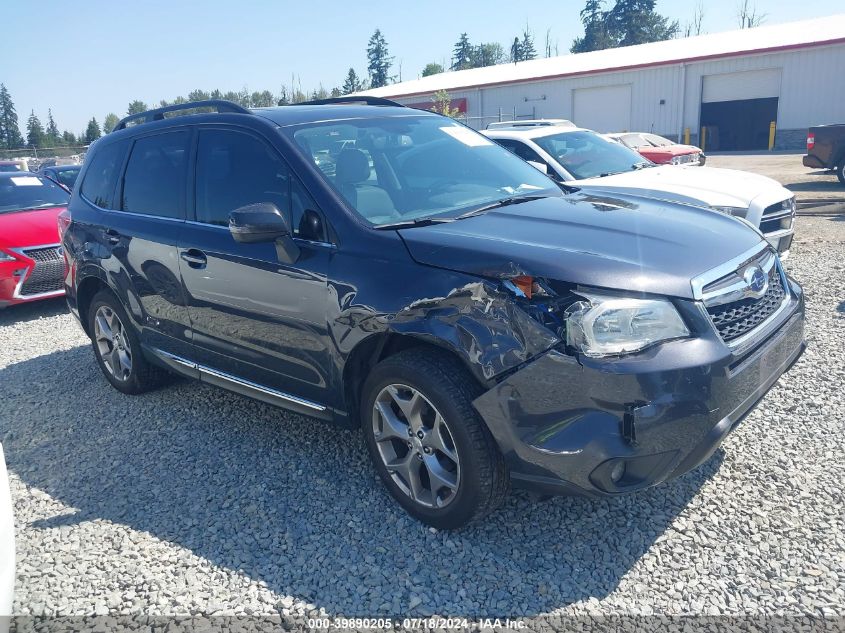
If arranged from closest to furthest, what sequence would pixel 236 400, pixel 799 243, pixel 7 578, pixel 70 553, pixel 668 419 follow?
1. pixel 7 578
2. pixel 668 419
3. pixel 70 553
4. pixel 236 400
5. pixel 799 243

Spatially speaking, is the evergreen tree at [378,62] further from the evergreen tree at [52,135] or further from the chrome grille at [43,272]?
the chrome grille at [43,272]

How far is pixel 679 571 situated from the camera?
2803mm

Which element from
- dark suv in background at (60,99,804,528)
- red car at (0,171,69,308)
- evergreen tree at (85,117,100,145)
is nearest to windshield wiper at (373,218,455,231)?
dark suv in background at (60,99,804,528)

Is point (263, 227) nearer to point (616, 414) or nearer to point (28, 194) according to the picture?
point (616, 414)

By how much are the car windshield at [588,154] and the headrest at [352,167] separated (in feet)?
15.3

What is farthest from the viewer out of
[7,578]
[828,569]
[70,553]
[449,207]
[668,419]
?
[449,207]

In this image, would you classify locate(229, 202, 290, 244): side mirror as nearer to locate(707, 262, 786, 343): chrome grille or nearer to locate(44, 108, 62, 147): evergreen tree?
locate(707, 262, 786, 343): chrome grille

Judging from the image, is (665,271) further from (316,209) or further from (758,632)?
(316,209)

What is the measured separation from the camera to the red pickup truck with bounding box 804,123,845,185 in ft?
47.8

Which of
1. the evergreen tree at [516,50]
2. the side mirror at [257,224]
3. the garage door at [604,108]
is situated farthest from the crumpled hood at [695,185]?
the evergreen tree at [516,50]

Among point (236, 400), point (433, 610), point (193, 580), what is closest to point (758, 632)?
point (433, 610)

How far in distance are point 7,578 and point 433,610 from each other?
1.52 m

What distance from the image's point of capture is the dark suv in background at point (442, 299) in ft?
8.62

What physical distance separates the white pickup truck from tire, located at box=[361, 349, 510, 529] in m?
3.35
